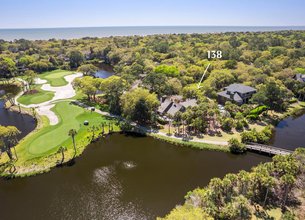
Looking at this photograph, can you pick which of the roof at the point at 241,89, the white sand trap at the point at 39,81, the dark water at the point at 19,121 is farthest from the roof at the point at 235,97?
the white sand trap at the point at 39,81

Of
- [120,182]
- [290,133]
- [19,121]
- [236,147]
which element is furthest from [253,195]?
[19,121]

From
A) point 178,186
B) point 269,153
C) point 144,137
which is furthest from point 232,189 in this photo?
point 144,137

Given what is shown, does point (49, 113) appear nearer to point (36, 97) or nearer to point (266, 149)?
point (36, 97)

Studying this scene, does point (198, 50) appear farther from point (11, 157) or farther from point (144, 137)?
point (11, 157)

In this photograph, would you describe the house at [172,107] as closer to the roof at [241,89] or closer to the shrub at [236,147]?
the roof at [241,89]

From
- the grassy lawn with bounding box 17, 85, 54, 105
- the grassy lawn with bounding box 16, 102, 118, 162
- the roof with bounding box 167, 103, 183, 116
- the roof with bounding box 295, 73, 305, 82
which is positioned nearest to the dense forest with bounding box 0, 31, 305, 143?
the roof with bounding box 295, 73, 305, 82

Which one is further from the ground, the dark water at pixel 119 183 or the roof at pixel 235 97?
the roof at pixel 235 97
